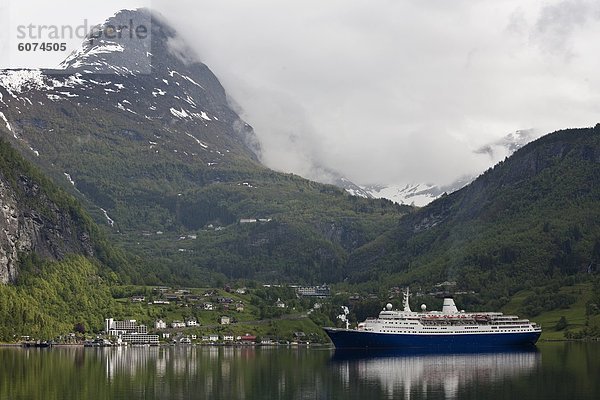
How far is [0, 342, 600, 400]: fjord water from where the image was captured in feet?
433

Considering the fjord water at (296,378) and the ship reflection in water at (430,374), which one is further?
the ship reflection in water at (430,374)

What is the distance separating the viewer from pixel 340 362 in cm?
19562

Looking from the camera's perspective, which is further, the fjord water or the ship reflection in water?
the ship reflection in water

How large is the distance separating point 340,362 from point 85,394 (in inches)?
2880

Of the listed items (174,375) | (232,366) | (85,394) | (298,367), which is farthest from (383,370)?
(85,394)

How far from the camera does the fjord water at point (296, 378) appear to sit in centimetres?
13200

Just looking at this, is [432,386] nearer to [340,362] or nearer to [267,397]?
[267,397]

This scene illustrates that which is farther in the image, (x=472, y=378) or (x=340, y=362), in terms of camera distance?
(x=340, y=362)

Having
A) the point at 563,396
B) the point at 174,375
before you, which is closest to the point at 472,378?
the point at 563,396

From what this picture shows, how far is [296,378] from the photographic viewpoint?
154 meters

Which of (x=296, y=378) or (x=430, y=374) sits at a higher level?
(x=296, y=378)

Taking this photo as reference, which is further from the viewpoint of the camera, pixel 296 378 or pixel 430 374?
pixel 430 374

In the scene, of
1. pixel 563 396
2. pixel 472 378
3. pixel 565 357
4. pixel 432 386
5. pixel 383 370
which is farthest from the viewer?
pixel 565 357

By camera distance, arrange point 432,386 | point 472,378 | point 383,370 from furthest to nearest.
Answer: point 383,370 < point 472,378 < point 432,386
